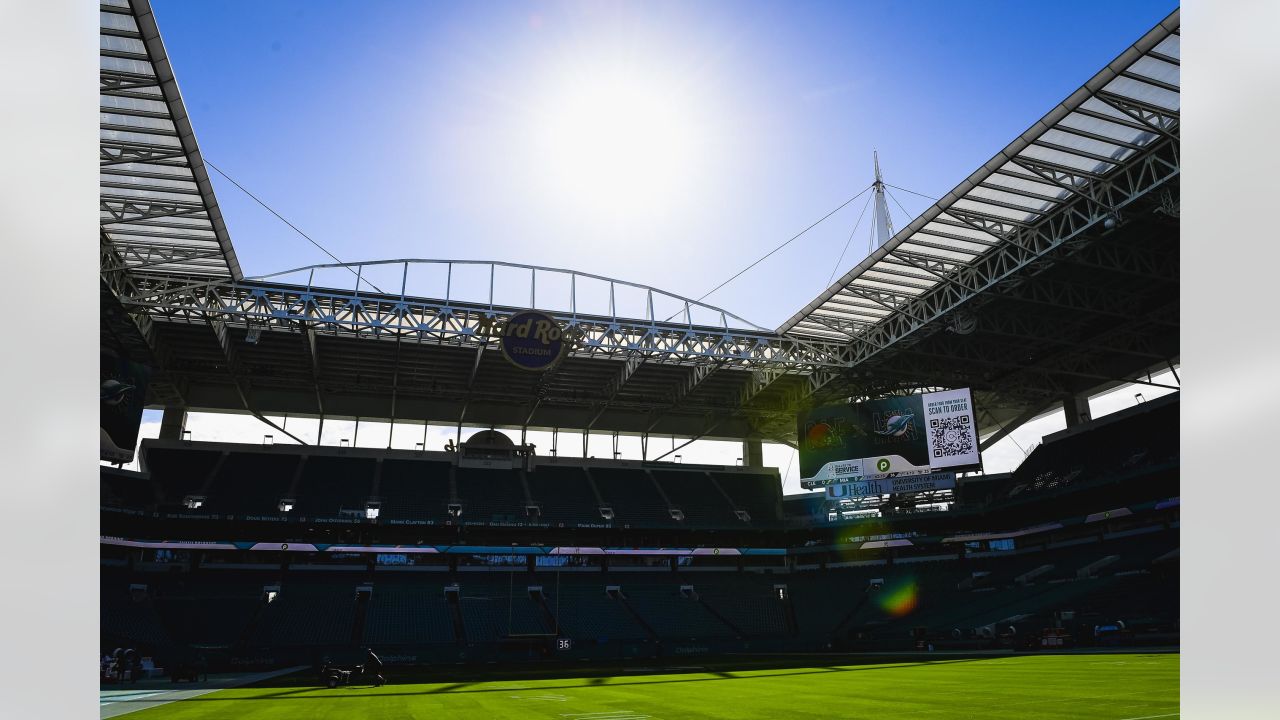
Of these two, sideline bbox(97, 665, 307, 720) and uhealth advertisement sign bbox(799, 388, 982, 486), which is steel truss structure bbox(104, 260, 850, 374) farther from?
sideline bbox(97, 665, 307, 720)

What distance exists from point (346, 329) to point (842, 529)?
4071cm

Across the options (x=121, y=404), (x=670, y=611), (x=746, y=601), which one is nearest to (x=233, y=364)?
(x=121, y=404)

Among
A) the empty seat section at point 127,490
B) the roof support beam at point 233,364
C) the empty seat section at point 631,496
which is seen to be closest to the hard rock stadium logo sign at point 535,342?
the roof support beam at point 233,364

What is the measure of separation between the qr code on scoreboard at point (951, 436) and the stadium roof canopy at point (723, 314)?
4118 millimetres

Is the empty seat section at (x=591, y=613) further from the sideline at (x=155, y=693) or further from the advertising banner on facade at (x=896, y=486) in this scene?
the sideline at (x=155, y=693)

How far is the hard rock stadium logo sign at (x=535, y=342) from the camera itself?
42.3 m

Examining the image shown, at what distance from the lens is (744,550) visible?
61938 mm

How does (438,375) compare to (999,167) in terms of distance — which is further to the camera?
(438,375)

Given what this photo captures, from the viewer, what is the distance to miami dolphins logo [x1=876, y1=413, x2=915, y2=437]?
50938 mm

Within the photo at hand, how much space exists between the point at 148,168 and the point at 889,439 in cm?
4342
